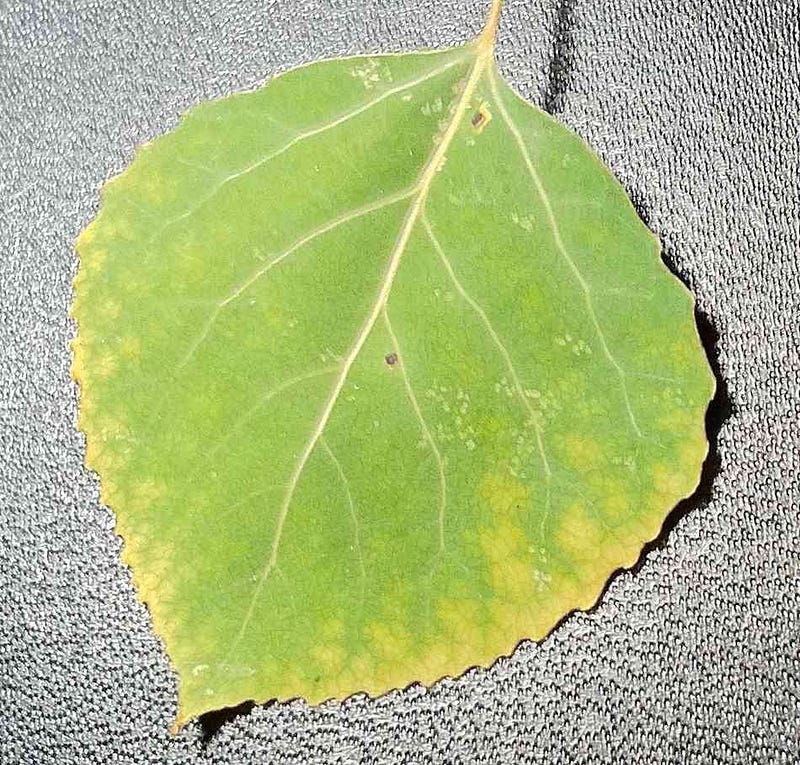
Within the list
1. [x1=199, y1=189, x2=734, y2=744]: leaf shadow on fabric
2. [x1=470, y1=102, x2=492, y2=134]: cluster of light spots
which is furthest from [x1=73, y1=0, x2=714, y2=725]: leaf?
[x1=199, y1=189, x2=734, y2=744]: leaf shadow on fabric

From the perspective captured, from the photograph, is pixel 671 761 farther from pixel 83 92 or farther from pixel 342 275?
pixel 83 92

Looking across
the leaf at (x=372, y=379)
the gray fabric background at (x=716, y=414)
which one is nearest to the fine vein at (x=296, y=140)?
the leaf at (x=372, y=379)

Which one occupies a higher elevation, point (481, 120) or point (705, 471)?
point (481, 120)

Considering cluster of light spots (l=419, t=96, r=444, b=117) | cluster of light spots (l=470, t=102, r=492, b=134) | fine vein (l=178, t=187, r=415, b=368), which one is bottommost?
fine vein (l=178, t=187, r=415, b=368)

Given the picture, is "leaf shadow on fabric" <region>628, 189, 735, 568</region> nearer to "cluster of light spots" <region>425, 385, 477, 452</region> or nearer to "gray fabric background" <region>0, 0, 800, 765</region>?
"gray fabric background" <region>0, 0, 800, 765</region>

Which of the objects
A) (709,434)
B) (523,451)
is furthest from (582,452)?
(709,434)

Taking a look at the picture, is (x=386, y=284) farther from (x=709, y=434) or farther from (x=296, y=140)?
(x=709, y=434)
